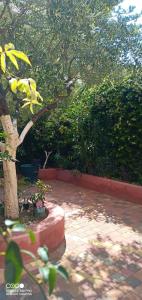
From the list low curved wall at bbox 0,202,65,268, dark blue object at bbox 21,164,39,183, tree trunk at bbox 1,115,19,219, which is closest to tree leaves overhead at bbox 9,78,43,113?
low curved wall at bbox 0,202,65,268

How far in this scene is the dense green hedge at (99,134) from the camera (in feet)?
21.5

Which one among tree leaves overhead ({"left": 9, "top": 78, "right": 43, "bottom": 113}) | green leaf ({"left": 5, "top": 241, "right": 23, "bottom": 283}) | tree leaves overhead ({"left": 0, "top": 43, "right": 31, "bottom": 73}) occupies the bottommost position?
green leaf ({"left": 5, "top": 241, "right": 23, "bottom": 283})

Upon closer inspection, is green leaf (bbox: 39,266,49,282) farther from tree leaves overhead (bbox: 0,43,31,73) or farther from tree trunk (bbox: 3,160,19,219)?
tree trunk (bbox: 3,160,19,219)

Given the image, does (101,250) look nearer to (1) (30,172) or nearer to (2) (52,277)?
(2) (52,277)

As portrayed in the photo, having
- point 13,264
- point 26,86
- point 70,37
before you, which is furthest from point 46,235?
point 13,264

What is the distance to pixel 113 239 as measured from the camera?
4375 millimetres

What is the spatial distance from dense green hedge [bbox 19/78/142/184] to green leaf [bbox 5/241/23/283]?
5.88 m

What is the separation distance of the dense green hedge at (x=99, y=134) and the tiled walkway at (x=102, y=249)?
42.7 inches

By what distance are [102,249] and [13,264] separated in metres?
3.51

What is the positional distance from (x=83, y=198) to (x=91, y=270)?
3.36m

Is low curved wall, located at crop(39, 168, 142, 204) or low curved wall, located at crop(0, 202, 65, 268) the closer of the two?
low curved wall, located at crop(0, 202, 65, 268)

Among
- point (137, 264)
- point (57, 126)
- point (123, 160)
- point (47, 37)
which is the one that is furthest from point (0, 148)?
point (57, 126)

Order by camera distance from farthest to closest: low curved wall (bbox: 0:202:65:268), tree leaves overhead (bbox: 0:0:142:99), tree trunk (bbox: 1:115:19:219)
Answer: tree trunk (bbox: 1:115:19:219) → tree leaves overhead (bbox: 0:0:142:99) → low curved wall (bbox: 0:202:65:268)

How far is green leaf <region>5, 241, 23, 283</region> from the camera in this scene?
2.34 ft
